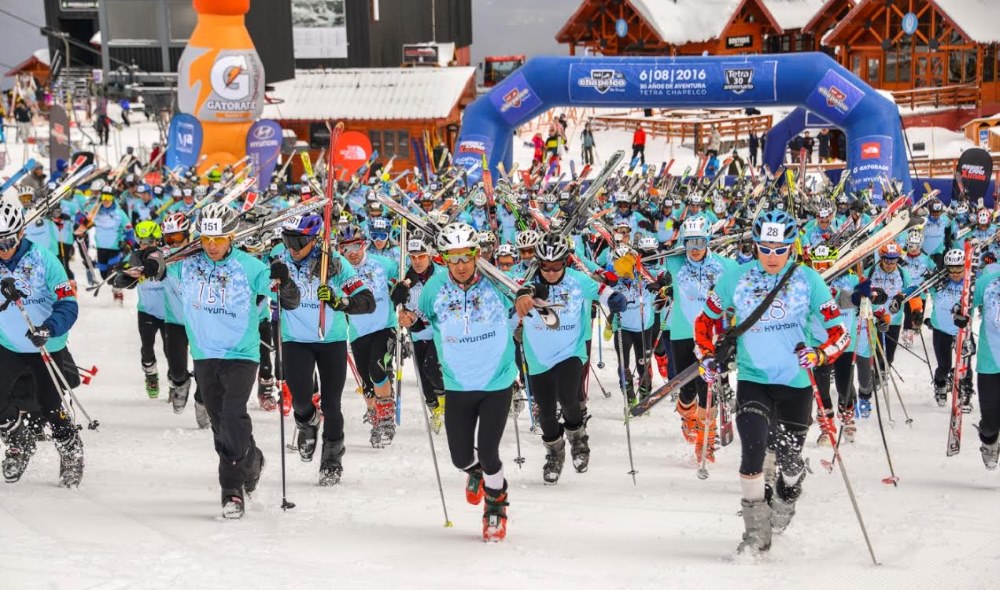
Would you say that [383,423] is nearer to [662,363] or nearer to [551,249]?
[551,249]

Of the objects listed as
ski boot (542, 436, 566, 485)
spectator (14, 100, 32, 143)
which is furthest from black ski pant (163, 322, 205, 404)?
spectator (14, 100, 32, 143)

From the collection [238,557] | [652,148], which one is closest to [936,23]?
[652,148]

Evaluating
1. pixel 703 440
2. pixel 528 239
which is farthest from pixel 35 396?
pixel 703 440

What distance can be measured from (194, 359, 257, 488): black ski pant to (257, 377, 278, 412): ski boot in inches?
140

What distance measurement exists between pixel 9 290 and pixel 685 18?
132 feet

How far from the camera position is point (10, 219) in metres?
7.39

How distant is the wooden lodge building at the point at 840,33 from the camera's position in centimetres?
3603

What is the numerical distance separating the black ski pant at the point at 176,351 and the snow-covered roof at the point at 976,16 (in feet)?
102

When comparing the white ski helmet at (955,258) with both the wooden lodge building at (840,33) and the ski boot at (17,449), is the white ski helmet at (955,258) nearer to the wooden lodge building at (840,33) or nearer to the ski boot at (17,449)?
the ski boot at (17,449)

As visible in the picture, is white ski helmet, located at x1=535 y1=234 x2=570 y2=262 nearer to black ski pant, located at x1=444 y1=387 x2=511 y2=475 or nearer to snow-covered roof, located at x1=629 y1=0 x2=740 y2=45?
black ski pant, located at x1=444 y1=387 x2=511 y2=475

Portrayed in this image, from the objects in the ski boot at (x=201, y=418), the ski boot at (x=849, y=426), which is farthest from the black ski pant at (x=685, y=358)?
the ski boot at (x=201, y=418)

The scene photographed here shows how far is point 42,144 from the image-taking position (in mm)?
35625

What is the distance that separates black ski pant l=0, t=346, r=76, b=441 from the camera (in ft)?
25.1

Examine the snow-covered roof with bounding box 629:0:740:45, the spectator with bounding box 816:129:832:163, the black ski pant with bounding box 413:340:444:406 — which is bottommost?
the black ski pant with bounding box 413:340:444:406
